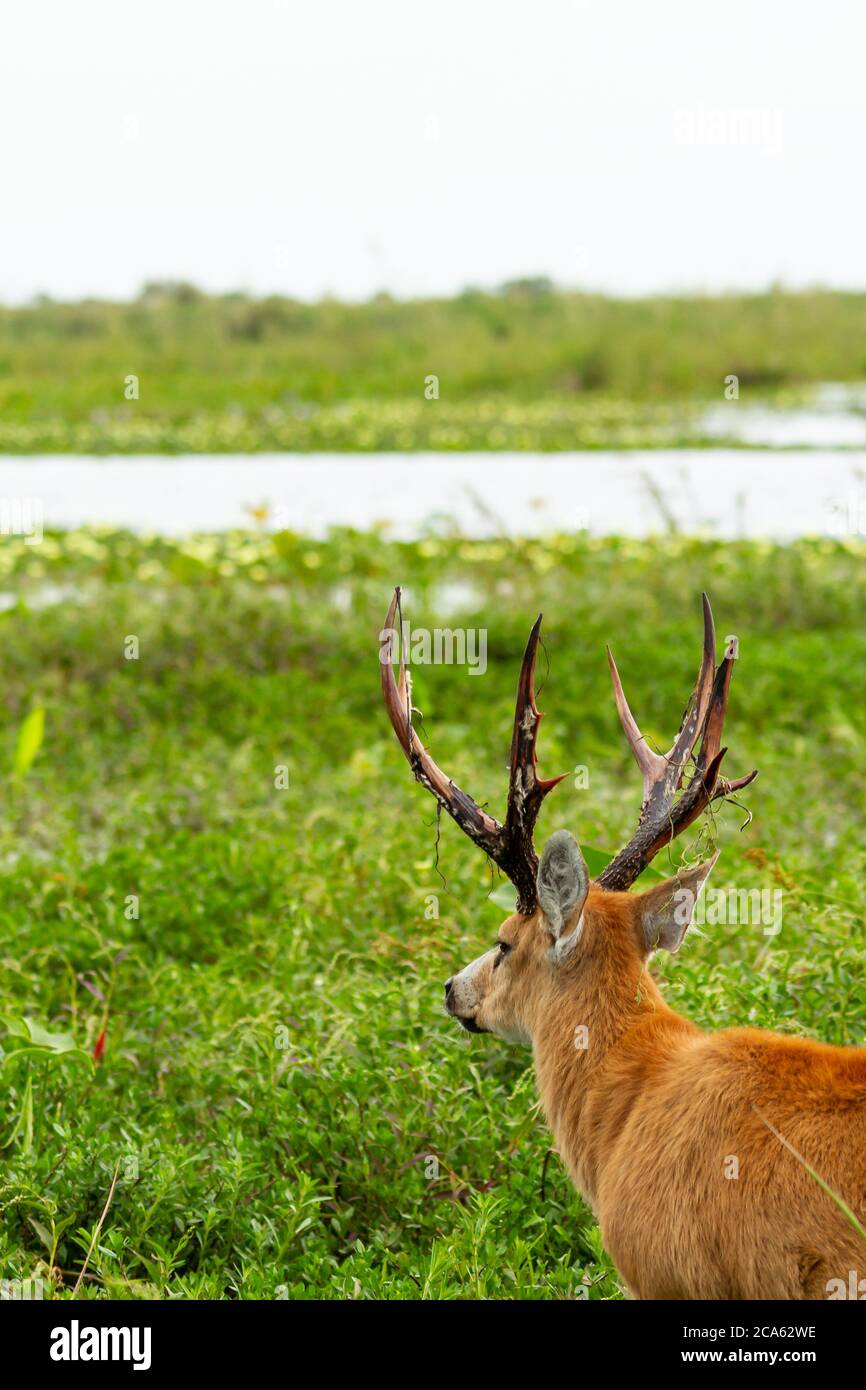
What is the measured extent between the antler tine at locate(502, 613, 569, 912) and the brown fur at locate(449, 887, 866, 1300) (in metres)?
0.07

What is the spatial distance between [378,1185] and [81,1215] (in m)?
0.65

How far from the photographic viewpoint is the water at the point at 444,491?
518 inches

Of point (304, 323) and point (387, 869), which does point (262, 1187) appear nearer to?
point (387, 869)

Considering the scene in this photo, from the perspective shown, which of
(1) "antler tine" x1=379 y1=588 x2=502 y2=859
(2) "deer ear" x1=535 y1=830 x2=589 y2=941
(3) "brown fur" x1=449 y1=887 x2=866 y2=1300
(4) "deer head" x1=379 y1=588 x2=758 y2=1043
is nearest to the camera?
(3) "brown fur" x1=449 y1=887 x2=866 y2=1300

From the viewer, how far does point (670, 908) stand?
2789 millimetres

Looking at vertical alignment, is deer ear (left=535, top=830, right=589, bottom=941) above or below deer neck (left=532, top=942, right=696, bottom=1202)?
above

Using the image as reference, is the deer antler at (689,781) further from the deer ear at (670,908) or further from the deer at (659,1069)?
the deer ear at (670,908)

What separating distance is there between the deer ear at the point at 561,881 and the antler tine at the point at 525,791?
0.12 m

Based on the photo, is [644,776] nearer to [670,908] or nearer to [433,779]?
[670,908]

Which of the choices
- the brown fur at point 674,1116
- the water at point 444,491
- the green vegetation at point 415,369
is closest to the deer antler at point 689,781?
the brown fur at point 674,1116

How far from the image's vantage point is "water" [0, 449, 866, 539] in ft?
43.2

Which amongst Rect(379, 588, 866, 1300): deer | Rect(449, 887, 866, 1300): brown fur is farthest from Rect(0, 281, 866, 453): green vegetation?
Rect(449, 887, 866, 1300): brown fur

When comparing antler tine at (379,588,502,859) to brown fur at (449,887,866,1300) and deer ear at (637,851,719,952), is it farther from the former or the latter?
deer ear at (637,851,719,952)

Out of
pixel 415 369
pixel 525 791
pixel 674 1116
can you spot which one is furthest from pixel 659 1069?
pixel 415 369
